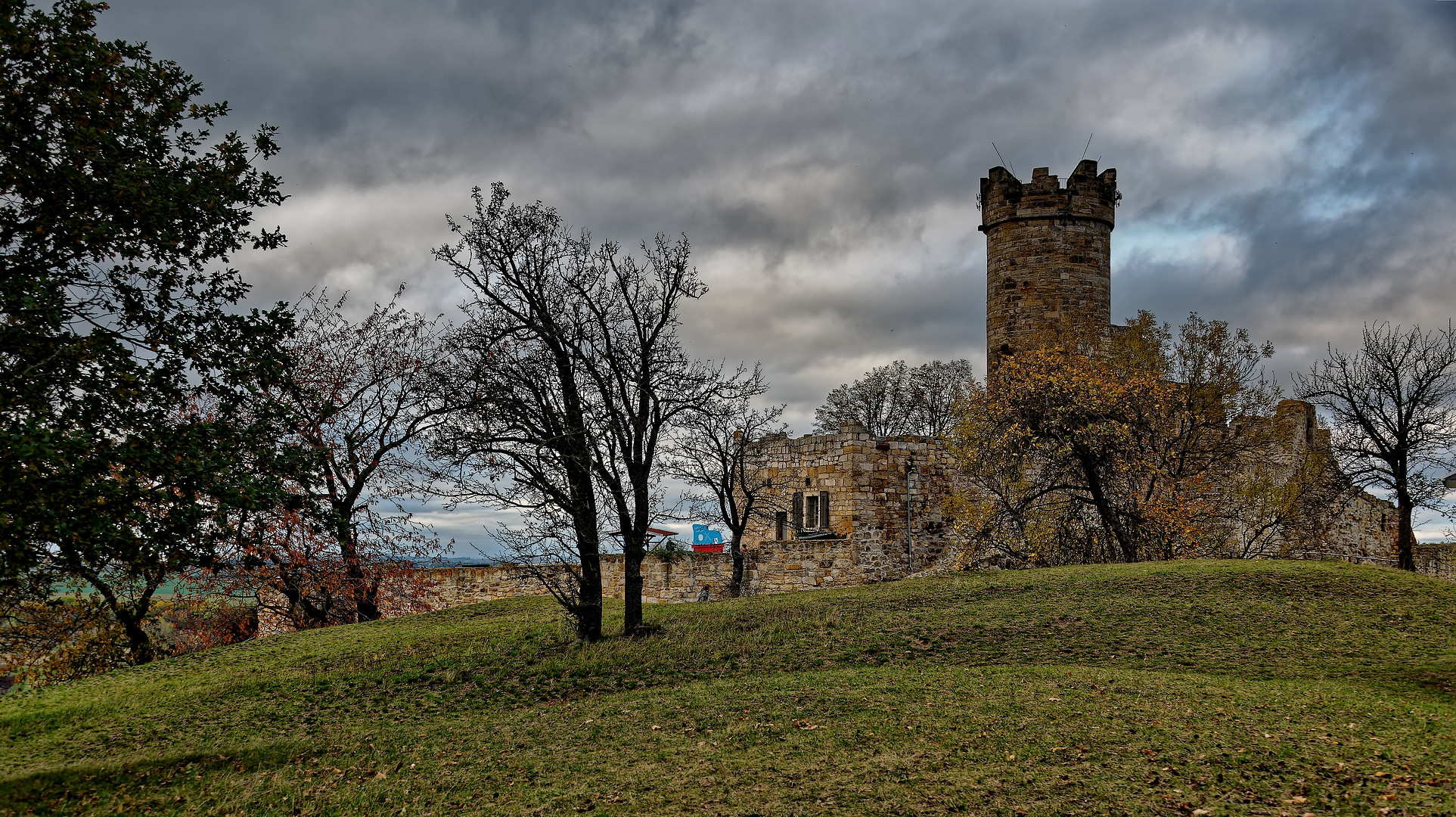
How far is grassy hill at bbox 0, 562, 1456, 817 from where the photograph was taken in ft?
22.6

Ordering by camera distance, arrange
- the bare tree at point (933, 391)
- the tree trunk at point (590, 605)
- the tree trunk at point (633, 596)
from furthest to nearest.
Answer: the bare tree at point (933, 391)
the tree trunk at point (633, 596)
the tree trunk at point (590, 605)

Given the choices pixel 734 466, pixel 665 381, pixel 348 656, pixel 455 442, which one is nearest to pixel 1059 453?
pixel 734 466

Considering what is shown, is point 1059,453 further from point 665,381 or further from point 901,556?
point 665,381

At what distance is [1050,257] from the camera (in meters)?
26.2

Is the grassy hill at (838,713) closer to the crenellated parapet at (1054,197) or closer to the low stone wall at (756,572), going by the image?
the low stone wall at (756,572)

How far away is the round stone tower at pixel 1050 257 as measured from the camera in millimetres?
26094

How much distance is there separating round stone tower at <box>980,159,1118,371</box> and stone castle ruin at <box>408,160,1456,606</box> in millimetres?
31

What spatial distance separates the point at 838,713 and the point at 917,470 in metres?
16.4

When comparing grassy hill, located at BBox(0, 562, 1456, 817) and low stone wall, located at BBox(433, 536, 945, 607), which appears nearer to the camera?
grassy hill, located at BBox(0, 562, 1456, 817)

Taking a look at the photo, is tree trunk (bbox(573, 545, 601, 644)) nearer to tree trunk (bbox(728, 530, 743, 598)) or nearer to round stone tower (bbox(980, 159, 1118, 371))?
tree trunk (bbox(728, 530, 743, 598))

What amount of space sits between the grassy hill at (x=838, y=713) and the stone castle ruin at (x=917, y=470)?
725 cm

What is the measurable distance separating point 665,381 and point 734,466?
38.2 feet

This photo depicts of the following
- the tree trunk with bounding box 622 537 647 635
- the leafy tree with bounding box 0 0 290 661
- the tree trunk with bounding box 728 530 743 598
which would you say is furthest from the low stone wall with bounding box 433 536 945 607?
the leafy tree with bounding box 0 0 290 661

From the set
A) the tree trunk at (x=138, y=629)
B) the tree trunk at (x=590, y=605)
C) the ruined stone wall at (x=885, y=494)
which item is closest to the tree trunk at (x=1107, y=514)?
the ruined stone wall at (x=885, y=494)
